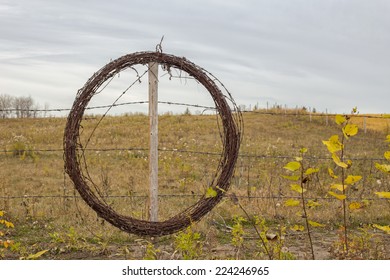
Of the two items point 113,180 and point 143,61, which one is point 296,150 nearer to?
point 113,180

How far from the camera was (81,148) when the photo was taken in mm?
5359

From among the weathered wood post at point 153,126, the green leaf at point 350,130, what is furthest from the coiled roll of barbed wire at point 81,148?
the green leaf at point 350,130

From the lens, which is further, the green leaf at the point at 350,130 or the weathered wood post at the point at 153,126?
the weathered wood post at the point at 153,126

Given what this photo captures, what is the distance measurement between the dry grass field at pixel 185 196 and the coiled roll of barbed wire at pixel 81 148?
0.30 meters

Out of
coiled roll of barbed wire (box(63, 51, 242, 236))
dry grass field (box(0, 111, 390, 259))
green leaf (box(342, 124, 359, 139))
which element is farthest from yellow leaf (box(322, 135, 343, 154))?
coiled roll of barbed wire (box(63, 51, 242, 236))

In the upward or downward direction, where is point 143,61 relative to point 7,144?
upward

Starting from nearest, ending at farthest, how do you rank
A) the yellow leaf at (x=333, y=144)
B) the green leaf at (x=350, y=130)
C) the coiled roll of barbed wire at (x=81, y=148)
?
the yellow leaf at (x=333, y=144) → the green leaf at (x=350, y=130) → the coiled roll of barbed wire at (x=81, y=148)

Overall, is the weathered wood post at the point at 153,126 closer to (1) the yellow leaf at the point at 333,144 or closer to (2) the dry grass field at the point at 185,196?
(2) the dry grass field at the point at 185,196

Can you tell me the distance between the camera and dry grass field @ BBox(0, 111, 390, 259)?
544cm

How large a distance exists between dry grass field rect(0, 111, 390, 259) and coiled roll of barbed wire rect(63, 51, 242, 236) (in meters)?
0.30

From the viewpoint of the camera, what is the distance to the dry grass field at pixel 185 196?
17.8 feet
